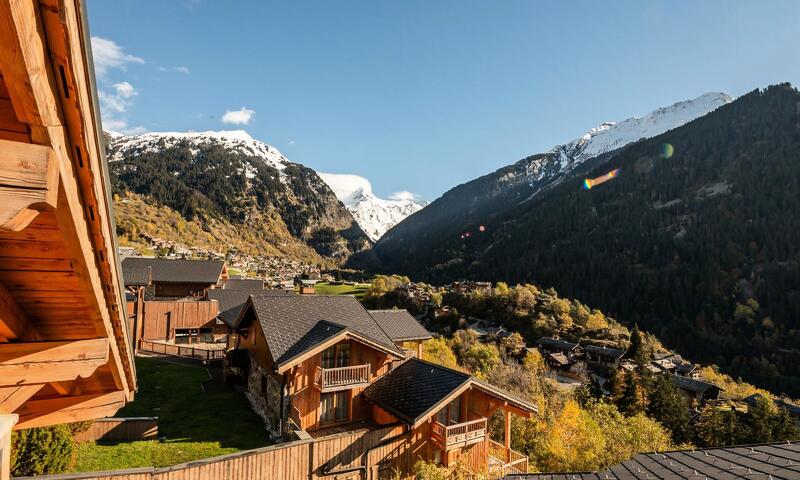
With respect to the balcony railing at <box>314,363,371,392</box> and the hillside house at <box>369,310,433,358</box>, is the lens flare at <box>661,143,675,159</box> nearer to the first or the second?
the hillside house at <box>369,310,433,358</box>

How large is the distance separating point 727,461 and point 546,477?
3.70m

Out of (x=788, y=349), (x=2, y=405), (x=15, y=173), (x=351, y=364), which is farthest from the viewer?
(x=788, y=349)

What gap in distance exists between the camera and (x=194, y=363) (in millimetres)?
30641

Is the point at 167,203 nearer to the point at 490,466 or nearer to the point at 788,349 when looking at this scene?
the point at 490,466

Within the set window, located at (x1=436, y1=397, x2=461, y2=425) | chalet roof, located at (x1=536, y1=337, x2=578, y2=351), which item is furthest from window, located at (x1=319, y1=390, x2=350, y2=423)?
chalet roof, located at (x1=536, y1=337, x2=578, y2=351)

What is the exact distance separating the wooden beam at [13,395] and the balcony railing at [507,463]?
1836cm

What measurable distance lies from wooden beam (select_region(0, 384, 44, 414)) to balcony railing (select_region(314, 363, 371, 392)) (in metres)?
14.6

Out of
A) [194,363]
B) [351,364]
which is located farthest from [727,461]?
[194,363]

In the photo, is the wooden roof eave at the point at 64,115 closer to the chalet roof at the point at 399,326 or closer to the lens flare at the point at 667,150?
the chalet roof at the point at 399,326

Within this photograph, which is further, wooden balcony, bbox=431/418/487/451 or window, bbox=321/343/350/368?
window, bbox=321/343/350/368

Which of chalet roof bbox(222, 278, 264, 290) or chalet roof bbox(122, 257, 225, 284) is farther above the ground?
chalet roof bbox(122, 257, 225, 284)

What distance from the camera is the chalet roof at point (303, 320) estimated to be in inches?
786

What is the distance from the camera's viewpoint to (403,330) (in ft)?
106

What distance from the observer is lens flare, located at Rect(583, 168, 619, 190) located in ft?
612
